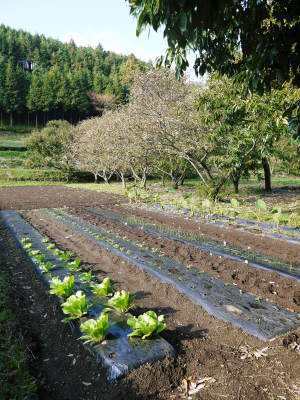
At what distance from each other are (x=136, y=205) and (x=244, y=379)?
1065 cm

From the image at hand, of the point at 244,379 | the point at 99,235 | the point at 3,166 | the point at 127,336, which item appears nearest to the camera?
the point at 244,379

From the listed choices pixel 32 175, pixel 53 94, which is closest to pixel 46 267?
pixel 32 175

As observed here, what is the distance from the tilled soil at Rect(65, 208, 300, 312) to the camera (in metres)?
3.81

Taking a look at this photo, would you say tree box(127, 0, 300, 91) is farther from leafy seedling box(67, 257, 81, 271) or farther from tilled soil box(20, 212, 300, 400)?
leafy seedling box(67, 257, 81, 271)

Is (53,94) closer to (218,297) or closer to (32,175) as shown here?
(32,175)

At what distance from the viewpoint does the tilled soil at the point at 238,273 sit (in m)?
3.81

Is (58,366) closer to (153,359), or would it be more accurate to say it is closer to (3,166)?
(153,359)

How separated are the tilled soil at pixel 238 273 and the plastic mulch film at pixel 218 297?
0.17 metres

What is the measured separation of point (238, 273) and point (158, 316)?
68.0 inches

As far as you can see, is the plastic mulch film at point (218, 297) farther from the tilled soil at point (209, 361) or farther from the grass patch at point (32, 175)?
the grass patch at point (32, 175)

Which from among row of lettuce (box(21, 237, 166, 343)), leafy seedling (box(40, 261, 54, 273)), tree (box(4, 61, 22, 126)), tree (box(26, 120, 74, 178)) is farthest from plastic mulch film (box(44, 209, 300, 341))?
tree (box(4, 61, 22, 126))

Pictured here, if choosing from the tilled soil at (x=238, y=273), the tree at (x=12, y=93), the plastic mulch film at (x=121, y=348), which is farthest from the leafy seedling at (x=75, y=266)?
the tree at (x=12, y=93)

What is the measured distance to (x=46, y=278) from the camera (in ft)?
14.9

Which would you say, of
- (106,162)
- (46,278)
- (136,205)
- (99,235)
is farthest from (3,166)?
(46,278)
